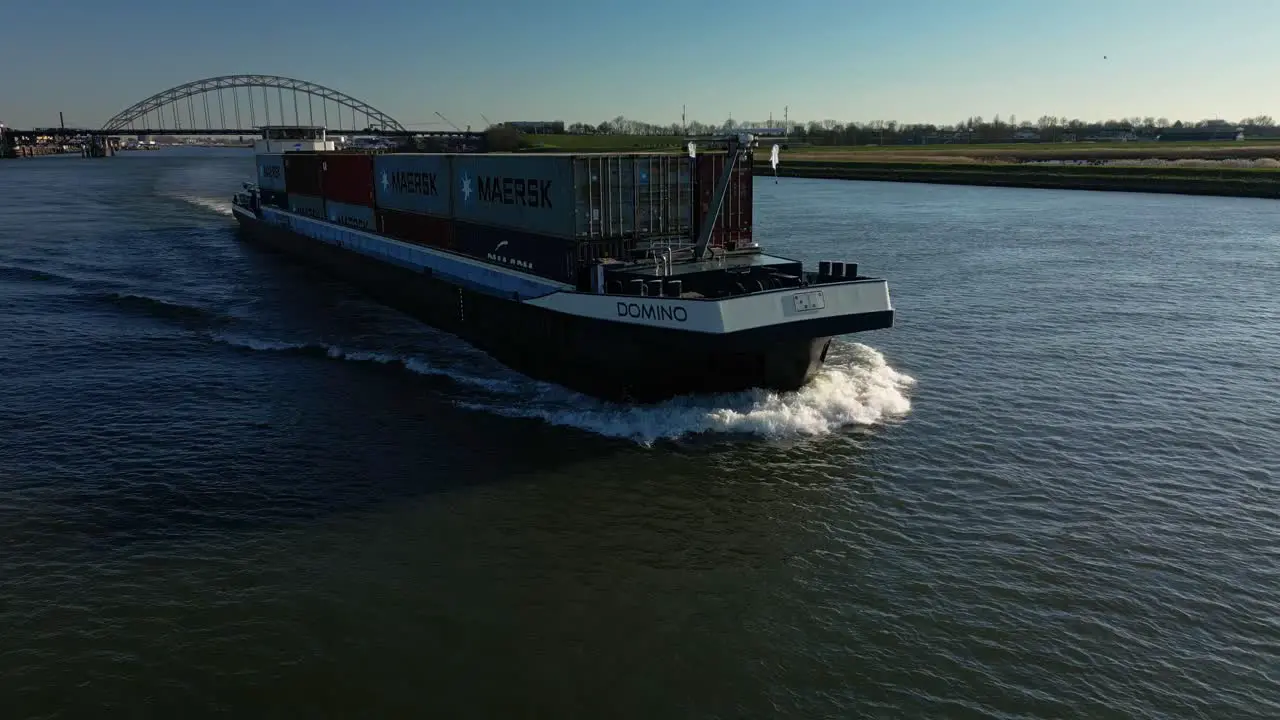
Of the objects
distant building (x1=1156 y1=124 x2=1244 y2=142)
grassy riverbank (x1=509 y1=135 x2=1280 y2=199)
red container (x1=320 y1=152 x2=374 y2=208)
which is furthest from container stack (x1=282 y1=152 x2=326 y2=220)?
distant building (x1=1156 y1=124 x2=1244 y2=142)

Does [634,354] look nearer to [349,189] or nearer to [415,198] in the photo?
[415,198]

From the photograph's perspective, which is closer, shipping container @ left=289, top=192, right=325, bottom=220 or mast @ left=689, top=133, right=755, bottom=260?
mast @ left=689, top=133, right=755, bottom=260

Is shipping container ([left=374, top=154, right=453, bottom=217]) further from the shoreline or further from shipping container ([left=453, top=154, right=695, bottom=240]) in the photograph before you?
the shoreline

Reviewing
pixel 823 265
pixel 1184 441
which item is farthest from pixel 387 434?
pixel 1184 441

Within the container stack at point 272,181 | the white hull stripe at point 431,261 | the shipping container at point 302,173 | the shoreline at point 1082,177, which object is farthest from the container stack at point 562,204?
the shoreline at point 1082,177

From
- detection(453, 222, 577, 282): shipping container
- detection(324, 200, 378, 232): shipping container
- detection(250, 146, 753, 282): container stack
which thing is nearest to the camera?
detection(250, 146, 753, 282): container stack

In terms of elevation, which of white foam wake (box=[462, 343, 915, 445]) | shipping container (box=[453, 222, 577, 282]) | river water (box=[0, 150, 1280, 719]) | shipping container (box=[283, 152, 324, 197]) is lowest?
river water (box=[0, 150, 1280, 719])

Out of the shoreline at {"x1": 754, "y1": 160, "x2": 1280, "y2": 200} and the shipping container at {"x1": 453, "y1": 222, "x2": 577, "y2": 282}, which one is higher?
the shoreline at {"x1": 754, "y1": 160, "x2": 1280, "y2": 200}
